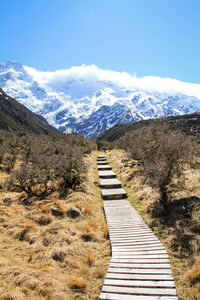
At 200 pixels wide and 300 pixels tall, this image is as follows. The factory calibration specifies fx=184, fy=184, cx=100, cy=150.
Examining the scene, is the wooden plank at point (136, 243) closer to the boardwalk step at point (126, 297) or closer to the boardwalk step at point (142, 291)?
the boardwalk step at point (142, 291)

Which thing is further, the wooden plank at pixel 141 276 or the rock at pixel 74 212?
the rock at pixel 74 212

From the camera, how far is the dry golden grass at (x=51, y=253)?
5156mm

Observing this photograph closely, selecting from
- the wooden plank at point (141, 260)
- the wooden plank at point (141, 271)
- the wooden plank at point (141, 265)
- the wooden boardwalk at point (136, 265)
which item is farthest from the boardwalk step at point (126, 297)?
the wooden plank at point (141, 260)

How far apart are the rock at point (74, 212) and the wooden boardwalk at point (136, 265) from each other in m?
1.62

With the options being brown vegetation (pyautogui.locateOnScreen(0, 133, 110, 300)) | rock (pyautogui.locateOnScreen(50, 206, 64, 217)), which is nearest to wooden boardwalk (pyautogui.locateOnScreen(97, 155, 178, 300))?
brown vegetation (pyautogui.locateOnScreen(0, 133, 110, 300))

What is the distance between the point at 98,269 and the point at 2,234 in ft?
15.9

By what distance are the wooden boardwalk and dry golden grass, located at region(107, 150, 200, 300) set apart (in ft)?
1.09

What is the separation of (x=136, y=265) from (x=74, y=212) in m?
5.08

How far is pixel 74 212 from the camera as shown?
10320 mm

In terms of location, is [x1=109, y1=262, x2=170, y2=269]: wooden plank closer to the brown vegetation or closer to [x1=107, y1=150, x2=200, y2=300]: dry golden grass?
[x1=107, y1=150, x2=200, y2=300]: dry golden grass

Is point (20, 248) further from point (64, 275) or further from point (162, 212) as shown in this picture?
point (162, 212)

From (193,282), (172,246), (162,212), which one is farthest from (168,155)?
(193,282)

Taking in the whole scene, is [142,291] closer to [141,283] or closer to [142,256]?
[141,283]

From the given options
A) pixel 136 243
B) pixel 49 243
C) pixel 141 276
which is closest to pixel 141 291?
pixel 141 276
